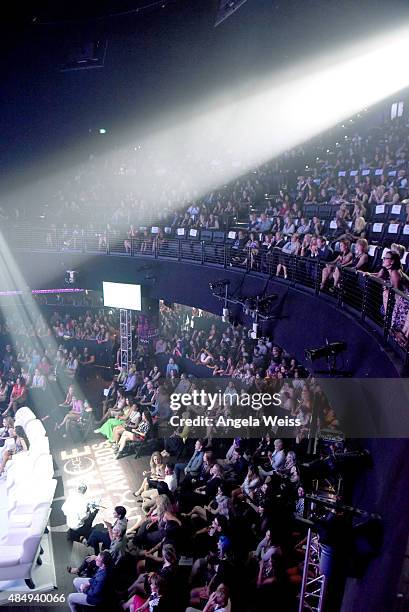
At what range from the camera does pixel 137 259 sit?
13617mm

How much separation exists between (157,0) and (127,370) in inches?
417

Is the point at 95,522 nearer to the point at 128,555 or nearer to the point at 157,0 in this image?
the point at 128,555

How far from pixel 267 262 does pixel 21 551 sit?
6495 mm

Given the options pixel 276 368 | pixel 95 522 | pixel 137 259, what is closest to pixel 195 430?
Answer: pixel 276 368

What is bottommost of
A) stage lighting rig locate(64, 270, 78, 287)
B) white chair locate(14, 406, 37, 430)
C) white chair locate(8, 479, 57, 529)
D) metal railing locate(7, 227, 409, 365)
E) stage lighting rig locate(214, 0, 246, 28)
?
white chair locate(8, 479, 57, 529)

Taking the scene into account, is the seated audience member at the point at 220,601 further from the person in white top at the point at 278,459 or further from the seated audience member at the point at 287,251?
the seated audience member at the point at 287,251

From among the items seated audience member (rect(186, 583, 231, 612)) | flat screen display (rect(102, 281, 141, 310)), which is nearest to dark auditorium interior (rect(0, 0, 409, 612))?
seated audience member (rect(186, 583, 231, 612))

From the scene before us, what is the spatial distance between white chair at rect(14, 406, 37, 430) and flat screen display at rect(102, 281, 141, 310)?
4303 mm

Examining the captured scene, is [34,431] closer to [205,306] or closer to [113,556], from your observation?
[113,556]

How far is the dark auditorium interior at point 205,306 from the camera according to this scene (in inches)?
192

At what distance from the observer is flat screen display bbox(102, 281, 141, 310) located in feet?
44.1

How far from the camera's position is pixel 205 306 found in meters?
11.5

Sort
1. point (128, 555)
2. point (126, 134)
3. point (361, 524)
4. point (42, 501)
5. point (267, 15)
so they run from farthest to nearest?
point (126, 134) → point (267, 15) → point (42, 501) → point (128, 555) → point (361, 524)

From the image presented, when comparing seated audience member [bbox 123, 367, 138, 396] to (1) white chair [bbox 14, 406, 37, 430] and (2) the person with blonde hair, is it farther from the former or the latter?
(2) the person with blonde hair
